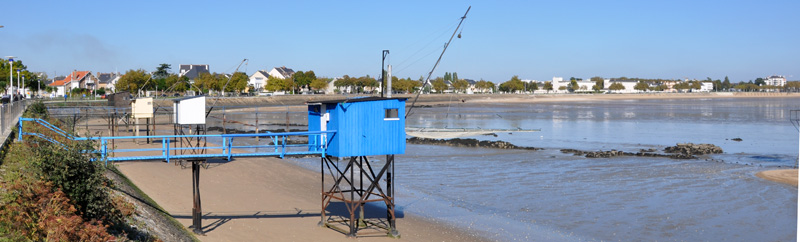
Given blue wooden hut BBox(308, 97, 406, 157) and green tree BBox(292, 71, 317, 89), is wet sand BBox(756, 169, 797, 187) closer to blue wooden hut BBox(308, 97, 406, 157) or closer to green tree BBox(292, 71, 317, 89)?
blue wooden hut BBox(308, 97, 406, 157)

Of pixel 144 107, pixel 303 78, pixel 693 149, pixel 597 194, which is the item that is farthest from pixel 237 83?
pixel 597 194

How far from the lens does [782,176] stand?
2956 centimetres

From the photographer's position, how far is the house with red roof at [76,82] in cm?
11479

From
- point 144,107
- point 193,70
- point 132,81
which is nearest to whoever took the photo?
point 144,107

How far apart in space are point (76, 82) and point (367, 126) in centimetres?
10998

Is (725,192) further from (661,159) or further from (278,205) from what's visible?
(278,205)

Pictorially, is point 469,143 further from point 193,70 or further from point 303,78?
point 193,70

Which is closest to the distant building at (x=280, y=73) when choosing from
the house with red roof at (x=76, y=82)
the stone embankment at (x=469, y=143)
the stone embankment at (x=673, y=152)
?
the house with red roof at (x=76, y=82)

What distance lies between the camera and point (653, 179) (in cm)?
2947

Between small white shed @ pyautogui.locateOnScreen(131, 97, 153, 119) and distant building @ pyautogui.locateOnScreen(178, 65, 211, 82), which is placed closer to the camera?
small white shed @ pyautogui.locateOnScreen(131, 97, 153, 119)

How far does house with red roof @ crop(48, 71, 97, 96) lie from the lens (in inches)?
4519

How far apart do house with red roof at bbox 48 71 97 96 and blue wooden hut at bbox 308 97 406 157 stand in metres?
107

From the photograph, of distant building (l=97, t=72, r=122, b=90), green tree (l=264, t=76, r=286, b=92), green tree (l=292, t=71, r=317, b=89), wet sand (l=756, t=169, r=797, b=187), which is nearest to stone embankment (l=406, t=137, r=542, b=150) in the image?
wet sand (l=756, t=169, r=797, b=187)

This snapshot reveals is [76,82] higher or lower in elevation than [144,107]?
higher
